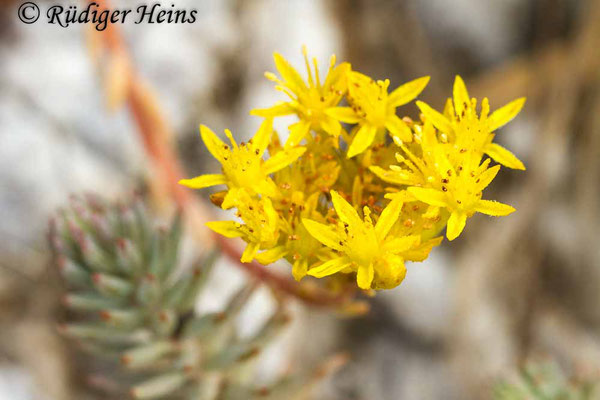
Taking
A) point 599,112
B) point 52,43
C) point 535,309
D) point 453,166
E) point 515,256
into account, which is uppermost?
point 599,112

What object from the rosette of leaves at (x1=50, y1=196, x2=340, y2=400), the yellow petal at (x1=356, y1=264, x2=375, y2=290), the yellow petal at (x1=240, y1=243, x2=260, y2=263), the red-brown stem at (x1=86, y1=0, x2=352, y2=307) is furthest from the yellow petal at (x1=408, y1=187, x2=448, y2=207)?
the red-brown stem at (x1=86, y1=0, x2=352, y2=307)

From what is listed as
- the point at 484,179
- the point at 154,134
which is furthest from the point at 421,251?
the point at 154,134

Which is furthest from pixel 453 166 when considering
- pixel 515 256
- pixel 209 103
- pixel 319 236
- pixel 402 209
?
pixel 515 256

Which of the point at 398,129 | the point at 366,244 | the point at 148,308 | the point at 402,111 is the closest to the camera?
the point at 366,244

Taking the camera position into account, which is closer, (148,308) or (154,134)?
(148,308)

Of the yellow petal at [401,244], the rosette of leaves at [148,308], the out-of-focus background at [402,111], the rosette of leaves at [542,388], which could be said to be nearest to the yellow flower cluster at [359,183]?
the yellow petal at [401,244]

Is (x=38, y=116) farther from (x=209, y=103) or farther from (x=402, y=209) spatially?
(x=402, y=209)

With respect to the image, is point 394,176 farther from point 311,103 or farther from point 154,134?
point 154,134
